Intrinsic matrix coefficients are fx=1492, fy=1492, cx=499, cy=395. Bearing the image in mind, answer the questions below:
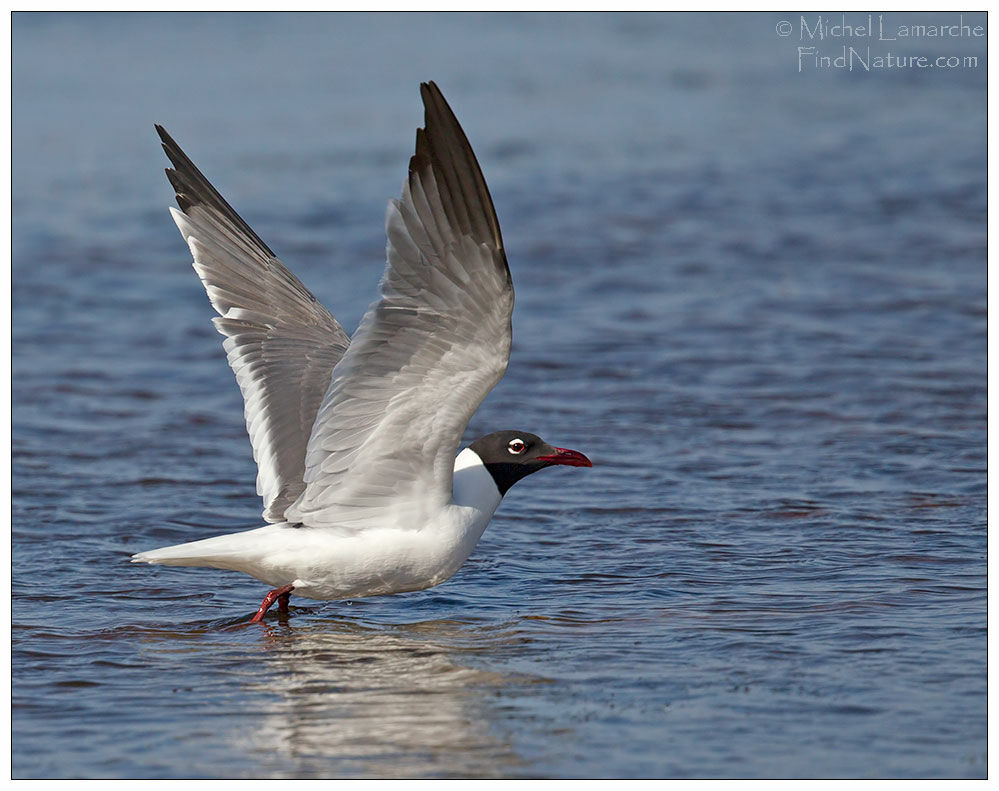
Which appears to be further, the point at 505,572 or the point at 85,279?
the point at 85,279

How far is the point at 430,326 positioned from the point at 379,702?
52.1 inches

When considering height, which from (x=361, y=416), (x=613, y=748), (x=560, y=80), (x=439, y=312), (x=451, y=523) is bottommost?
(x=613, y=748)

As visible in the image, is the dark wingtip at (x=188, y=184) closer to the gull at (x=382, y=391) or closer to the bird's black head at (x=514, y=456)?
the gull at (x=382, y=391)

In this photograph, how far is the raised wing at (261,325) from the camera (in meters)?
6.68

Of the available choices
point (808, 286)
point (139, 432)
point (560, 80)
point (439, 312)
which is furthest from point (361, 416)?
point (560, 80)

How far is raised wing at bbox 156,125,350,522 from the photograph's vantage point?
6676 mm

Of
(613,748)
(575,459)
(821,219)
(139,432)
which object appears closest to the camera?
(613,748)

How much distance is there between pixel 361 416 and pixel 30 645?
164cm

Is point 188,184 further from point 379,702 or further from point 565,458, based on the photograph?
point 379,702

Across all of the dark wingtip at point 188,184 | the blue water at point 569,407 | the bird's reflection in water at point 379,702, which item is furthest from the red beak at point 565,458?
the dark wingtip at point 188,184

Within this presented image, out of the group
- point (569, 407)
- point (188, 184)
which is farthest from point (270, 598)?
point (569, 407)

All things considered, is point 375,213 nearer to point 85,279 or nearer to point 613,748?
point 85,279

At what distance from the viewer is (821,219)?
14.6m

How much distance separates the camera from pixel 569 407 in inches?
392
